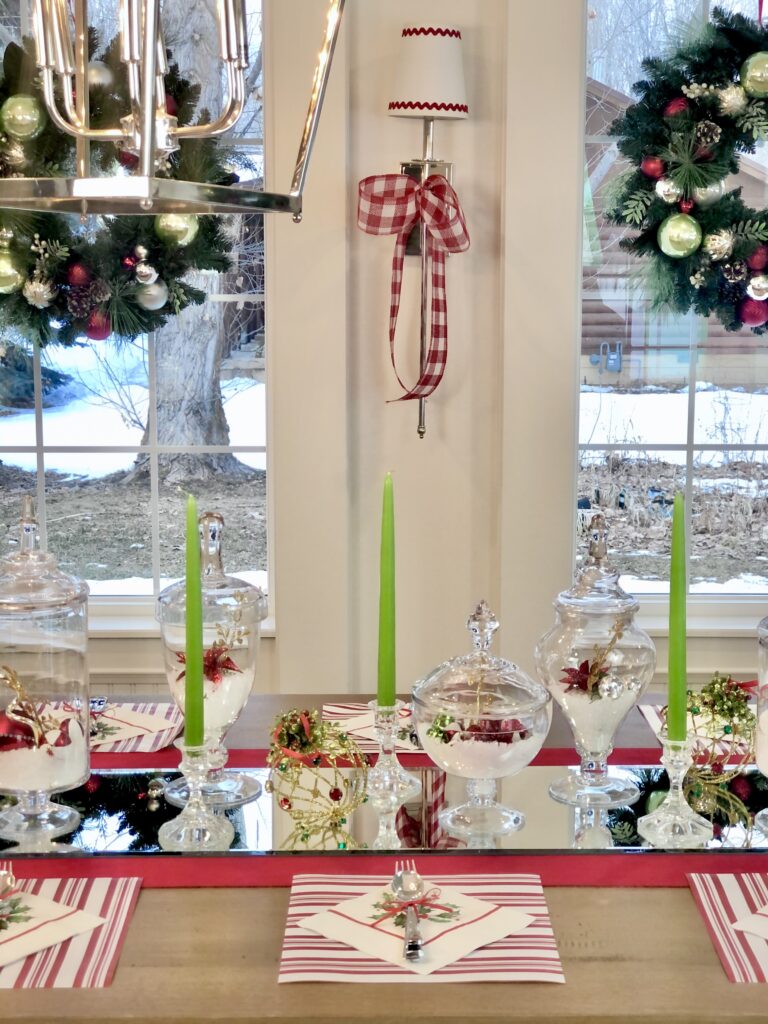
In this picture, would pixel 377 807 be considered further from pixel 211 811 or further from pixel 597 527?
pixel 597 527

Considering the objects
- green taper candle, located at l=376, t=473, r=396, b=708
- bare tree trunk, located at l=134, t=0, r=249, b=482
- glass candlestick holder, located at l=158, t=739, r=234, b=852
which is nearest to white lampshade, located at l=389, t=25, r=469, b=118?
bare tree trunk, located at l=134, t=0, r=249, b=482

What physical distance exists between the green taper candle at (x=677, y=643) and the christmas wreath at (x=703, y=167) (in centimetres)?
155

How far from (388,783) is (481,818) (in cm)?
13

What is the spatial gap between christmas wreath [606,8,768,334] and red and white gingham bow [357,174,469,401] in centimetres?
39

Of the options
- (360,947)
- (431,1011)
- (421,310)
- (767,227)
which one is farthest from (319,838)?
(767,227)

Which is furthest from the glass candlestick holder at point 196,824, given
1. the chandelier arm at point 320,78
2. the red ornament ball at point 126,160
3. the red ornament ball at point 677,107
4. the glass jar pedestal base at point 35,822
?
the red ornament ball at point 677,107

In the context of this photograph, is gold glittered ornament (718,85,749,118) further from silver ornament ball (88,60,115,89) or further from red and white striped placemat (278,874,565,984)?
red and white striped placemat (278,874,565,984)

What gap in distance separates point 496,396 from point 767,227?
2.44 feet

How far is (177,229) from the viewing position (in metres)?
2.76

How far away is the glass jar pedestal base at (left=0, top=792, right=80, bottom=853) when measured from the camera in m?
1.39

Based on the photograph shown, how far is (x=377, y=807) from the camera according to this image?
4.76ft

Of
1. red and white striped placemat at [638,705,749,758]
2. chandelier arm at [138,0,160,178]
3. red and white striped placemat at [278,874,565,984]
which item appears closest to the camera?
chandelier arm at [138,0,160,178]

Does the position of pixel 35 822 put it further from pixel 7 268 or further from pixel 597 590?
pixel 7 268

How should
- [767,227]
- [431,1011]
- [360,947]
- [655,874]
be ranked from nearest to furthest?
1. [431,1011]
2. [360,947]
3. [655,874]
4. [767,227]
